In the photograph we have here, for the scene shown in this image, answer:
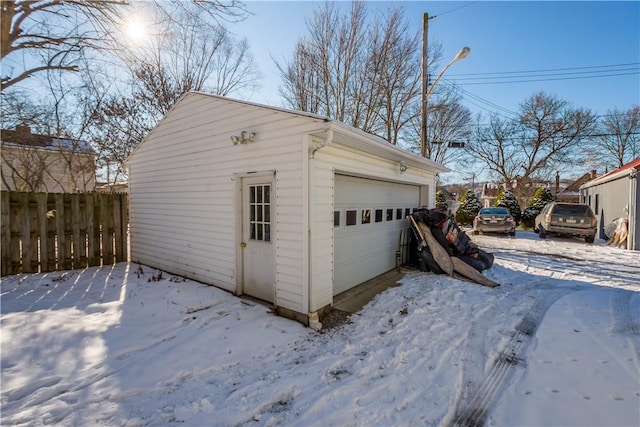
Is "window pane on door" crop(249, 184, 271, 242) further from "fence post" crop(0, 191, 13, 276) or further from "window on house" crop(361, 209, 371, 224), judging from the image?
"fence post" crop(0, 191, 13, 276)

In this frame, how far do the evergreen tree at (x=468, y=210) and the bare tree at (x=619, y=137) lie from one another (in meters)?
11.2

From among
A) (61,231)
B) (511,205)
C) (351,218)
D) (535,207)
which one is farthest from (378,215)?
(535,207)

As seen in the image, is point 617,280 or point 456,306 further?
point 617,280

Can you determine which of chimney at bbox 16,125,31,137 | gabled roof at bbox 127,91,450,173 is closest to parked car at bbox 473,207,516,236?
gabled roof at bbox 127,91,450,173

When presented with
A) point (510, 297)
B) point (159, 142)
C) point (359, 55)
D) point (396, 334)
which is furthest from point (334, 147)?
point (359, 55)

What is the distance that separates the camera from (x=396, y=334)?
3707mm

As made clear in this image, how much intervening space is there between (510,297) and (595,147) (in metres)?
28.9

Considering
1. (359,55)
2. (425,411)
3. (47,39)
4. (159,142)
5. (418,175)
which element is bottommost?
(425,411)

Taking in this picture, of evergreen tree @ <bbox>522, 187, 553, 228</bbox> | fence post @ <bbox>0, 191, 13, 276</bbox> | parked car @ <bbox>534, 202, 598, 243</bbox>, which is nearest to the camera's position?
fence post @ <bbox>0, 191, 13, 276</bbox>

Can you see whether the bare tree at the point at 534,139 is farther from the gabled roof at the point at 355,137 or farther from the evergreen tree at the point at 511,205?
the gabled roof at the point at 355,137

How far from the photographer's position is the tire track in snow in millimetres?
2312

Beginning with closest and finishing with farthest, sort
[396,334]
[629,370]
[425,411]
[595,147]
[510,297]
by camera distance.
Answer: [425,411], [629,370], [396,334], [510,297], [595,147]

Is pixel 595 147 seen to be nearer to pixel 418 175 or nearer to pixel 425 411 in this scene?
pixel 418 175

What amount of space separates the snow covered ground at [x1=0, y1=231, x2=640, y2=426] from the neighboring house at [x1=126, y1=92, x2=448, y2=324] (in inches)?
28.1
